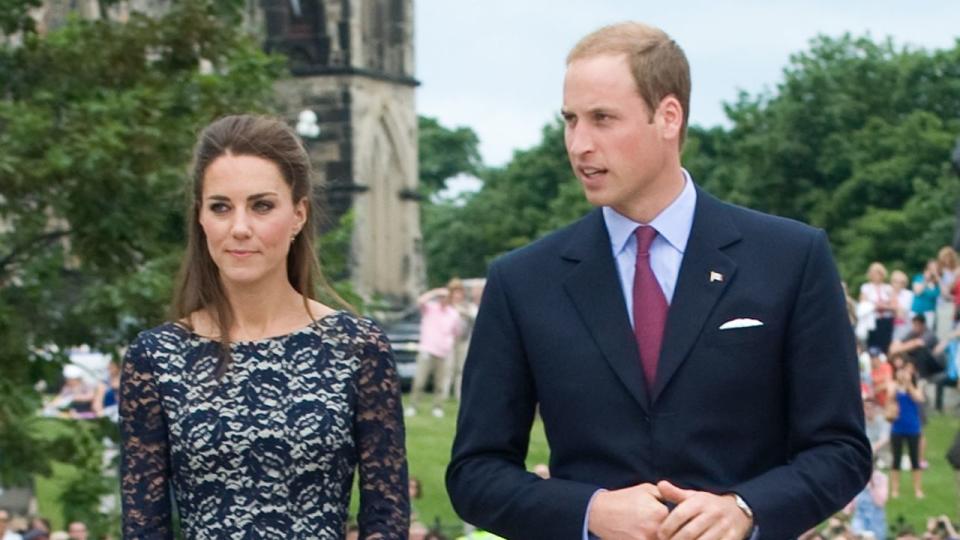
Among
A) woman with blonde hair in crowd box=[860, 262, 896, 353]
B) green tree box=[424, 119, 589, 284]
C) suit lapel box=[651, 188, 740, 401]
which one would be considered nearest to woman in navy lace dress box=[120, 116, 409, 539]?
suit lapel box=[651, 188, 740, 401]

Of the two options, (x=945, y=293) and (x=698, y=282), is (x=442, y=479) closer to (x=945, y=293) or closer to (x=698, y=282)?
(x=945, y=293)

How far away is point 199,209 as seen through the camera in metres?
6.31

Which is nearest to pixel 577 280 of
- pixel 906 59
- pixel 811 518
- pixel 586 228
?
pixel 586 228

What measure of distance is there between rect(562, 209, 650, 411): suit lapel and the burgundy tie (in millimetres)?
29

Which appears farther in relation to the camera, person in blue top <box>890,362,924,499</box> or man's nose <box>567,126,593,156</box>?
person in blue top <box>890,362,924,499</box>

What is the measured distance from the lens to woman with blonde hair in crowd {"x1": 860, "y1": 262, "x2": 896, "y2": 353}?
27.9m

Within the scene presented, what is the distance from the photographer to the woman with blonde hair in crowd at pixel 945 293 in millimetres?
23438

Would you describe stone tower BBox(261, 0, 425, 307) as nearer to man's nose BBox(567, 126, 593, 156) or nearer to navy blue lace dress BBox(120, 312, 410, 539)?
navy blue lace dress BBox(120, 312, 410, 539)

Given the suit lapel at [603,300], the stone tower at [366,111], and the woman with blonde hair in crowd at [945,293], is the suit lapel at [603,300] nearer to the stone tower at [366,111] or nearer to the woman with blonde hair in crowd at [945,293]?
the woman with blonde hair in crowd at [945,293]

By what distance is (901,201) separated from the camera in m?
66.1

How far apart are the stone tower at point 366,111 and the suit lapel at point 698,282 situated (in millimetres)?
47734

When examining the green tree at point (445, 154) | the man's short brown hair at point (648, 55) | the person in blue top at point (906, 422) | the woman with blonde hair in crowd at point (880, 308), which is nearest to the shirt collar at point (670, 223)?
the man's short brown hair at point (648, 55)

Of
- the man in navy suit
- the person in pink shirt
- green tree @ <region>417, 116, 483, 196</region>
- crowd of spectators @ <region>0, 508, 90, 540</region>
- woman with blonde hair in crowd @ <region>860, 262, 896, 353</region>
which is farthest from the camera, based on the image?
green tree @ <region>417, 116, 483, 196</region>

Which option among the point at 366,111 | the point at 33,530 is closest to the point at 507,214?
the point at 366,111
